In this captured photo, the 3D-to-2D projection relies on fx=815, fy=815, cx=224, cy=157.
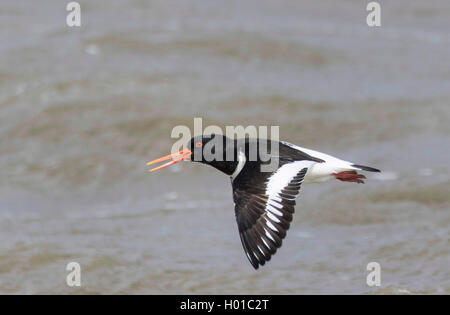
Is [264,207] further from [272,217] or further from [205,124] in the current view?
[205,124]

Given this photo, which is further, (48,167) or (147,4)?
(147,4)

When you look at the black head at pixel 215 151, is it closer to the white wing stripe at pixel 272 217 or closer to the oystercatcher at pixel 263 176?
the oystercatcher at pixel 263 176

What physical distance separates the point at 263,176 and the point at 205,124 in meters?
5.13

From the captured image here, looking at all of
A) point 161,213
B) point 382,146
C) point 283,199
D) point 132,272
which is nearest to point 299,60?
point 382,146

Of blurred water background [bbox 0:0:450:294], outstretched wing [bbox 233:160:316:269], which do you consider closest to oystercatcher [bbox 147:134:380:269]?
outstretched wing [bbox 233:160:316:269]

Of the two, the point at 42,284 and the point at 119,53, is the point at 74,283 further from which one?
the point at 119,53

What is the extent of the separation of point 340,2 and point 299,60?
103 inches

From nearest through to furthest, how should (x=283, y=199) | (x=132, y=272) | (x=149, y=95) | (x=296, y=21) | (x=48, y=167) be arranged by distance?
(x=283, y=199) < (x=132, y=272) < (x=48, y=167) < (x=149, y=95) < (x=296, y=21)

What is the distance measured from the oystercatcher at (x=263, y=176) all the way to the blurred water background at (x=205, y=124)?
1868 millimetres

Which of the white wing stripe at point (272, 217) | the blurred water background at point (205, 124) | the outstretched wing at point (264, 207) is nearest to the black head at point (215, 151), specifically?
the outstretched wing at point (264, 207)

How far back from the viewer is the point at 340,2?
577 inches

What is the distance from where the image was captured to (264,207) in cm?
553

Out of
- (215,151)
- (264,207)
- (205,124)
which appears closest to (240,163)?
(215,151)

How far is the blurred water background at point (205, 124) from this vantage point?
26.4 feet
